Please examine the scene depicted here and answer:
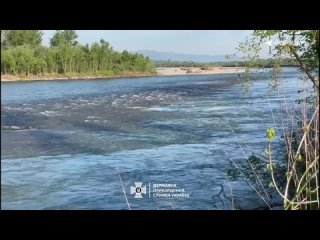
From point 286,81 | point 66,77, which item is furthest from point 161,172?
point 66,77

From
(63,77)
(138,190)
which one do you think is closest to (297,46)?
(138,190)

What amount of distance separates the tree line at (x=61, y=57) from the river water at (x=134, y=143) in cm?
26

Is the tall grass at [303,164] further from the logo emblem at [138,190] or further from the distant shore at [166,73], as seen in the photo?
the distant shore at [166,73]

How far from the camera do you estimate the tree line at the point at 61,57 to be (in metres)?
3.91

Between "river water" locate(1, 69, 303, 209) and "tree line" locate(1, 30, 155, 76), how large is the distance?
0.84ft

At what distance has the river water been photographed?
4.08 m

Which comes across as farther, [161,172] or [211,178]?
[211,178]

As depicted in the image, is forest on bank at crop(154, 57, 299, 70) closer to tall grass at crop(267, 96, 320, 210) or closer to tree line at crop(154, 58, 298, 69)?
tree line at crop(154, 58, 298, 69)

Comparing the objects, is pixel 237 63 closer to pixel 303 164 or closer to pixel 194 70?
pixel 194 70
